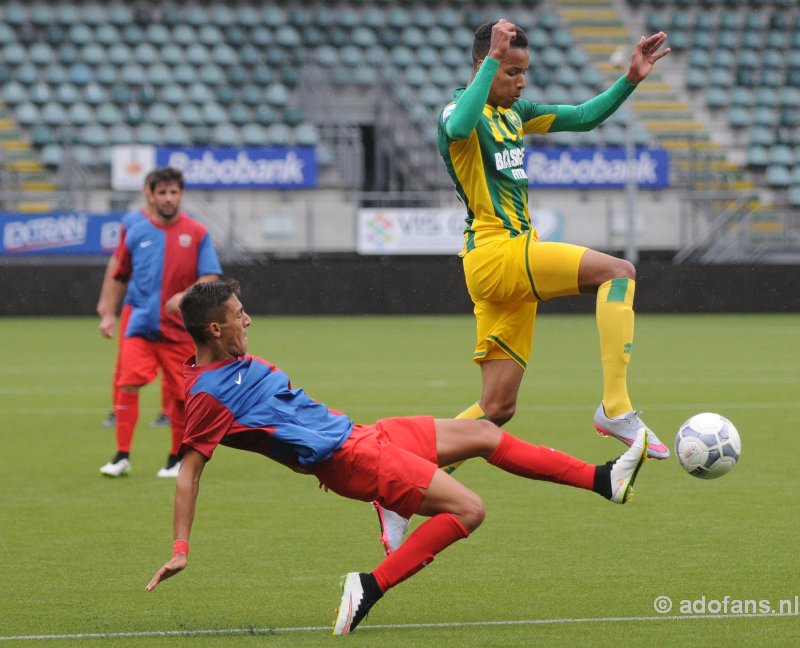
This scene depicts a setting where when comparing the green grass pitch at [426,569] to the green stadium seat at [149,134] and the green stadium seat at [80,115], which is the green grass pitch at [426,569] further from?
the green stadium seat at [80,115]

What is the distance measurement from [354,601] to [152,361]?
435cm

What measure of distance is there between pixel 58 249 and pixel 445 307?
285 inches

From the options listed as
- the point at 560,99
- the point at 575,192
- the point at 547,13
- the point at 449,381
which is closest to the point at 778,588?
the point at 449,381

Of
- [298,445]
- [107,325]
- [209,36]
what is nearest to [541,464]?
[298,445]

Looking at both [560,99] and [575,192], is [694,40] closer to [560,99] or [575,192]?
[560,99]

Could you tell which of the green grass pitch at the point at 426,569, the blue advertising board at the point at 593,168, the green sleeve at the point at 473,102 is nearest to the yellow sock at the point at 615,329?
the green grass pitch at the point at 426,569

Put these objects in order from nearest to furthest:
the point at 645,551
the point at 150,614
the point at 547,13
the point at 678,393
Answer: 1. the point at 150,614
2. the point at 645,551
3. the point at 678,393
4. the point at 547,13

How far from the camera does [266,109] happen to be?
99.1 ft

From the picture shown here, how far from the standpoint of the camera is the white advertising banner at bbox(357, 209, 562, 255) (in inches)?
1072

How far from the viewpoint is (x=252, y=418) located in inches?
197

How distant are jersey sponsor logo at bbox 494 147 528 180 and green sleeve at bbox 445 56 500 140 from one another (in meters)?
0.37

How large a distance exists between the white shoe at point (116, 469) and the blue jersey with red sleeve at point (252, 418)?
13.0 feet

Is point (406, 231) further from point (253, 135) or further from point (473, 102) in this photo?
point (473, 102)

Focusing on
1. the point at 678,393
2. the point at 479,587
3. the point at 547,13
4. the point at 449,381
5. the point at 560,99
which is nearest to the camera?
the point at 479,587
